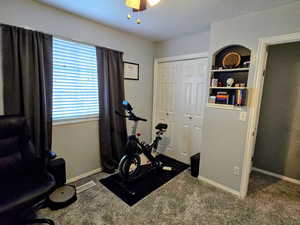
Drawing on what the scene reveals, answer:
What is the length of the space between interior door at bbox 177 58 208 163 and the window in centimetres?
168

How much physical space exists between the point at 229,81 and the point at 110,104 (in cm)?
192

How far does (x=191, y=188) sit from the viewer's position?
2391 millimetres

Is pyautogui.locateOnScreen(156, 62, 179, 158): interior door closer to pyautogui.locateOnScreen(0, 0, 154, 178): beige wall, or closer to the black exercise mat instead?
pyautogui.locateOnScreen(0, 0, 154, 178): beige wall

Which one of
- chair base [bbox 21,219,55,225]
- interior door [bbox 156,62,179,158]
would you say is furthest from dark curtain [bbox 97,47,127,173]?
chair base [bbox 21,219,55,225]

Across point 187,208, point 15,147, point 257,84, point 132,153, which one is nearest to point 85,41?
point 15,147

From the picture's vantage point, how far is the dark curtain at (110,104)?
2604 mm

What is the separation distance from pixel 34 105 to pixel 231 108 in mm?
2648

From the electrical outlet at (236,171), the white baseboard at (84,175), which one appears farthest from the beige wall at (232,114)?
the white baseboard at (84,175)

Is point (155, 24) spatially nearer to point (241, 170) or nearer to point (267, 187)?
point (241, 170)

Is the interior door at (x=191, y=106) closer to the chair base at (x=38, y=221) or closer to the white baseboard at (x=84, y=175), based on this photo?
the white baseboard at (x=84, y=175)

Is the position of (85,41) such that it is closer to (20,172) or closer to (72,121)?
(72,121)

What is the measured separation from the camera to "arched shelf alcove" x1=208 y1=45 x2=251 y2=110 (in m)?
2.12

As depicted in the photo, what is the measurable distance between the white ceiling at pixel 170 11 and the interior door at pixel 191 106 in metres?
0.67

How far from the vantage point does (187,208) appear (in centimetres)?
196
